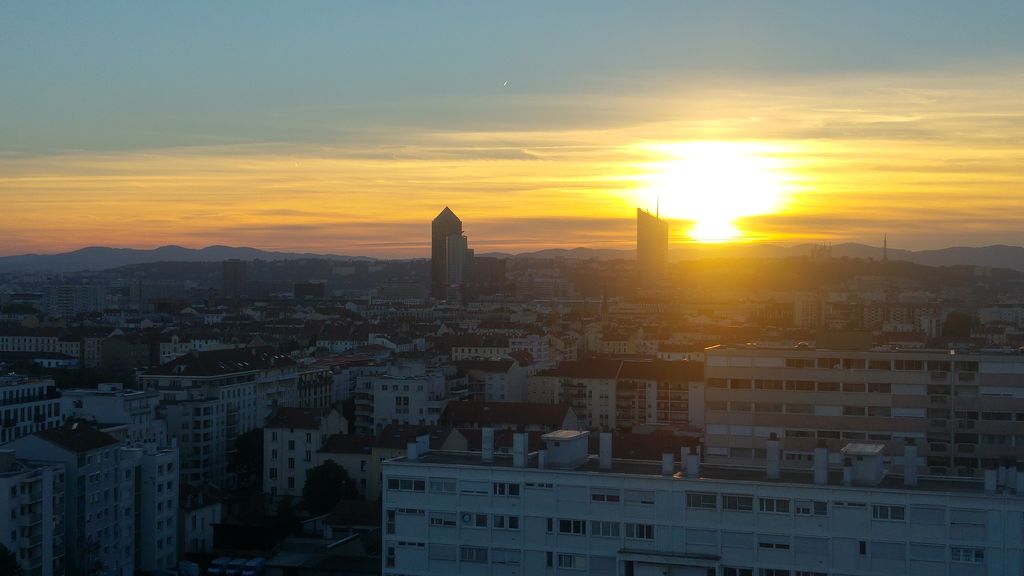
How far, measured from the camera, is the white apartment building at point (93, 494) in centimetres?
2230

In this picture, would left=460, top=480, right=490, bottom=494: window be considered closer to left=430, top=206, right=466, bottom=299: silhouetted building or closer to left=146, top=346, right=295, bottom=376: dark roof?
left=146, top=346, right=295, bottom=376: dark roof

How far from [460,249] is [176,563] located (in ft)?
476

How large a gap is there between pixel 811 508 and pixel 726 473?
1.21 metres

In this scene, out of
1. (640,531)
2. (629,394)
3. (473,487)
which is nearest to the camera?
(640,531)

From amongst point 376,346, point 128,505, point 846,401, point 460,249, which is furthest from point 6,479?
point 460,249

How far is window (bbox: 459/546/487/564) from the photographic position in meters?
14.3

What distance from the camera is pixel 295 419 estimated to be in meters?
33.7

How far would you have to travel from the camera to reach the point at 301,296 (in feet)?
486

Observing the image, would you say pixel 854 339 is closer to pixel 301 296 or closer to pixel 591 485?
pixel 591 485

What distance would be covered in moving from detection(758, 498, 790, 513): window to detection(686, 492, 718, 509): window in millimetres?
484

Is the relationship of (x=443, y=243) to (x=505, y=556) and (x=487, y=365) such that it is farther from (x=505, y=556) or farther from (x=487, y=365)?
(x=505, y=556)

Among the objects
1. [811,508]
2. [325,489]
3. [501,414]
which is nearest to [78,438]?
[325,489]

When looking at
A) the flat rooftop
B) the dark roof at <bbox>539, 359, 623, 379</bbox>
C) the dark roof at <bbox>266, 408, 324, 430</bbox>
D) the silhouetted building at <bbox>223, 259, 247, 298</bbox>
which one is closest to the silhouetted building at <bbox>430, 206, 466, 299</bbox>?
the silhouetted building at <bbox>223, 259, 247, 298</bbox>

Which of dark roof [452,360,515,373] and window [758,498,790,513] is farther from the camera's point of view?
dark roof [452,360,515,373]
